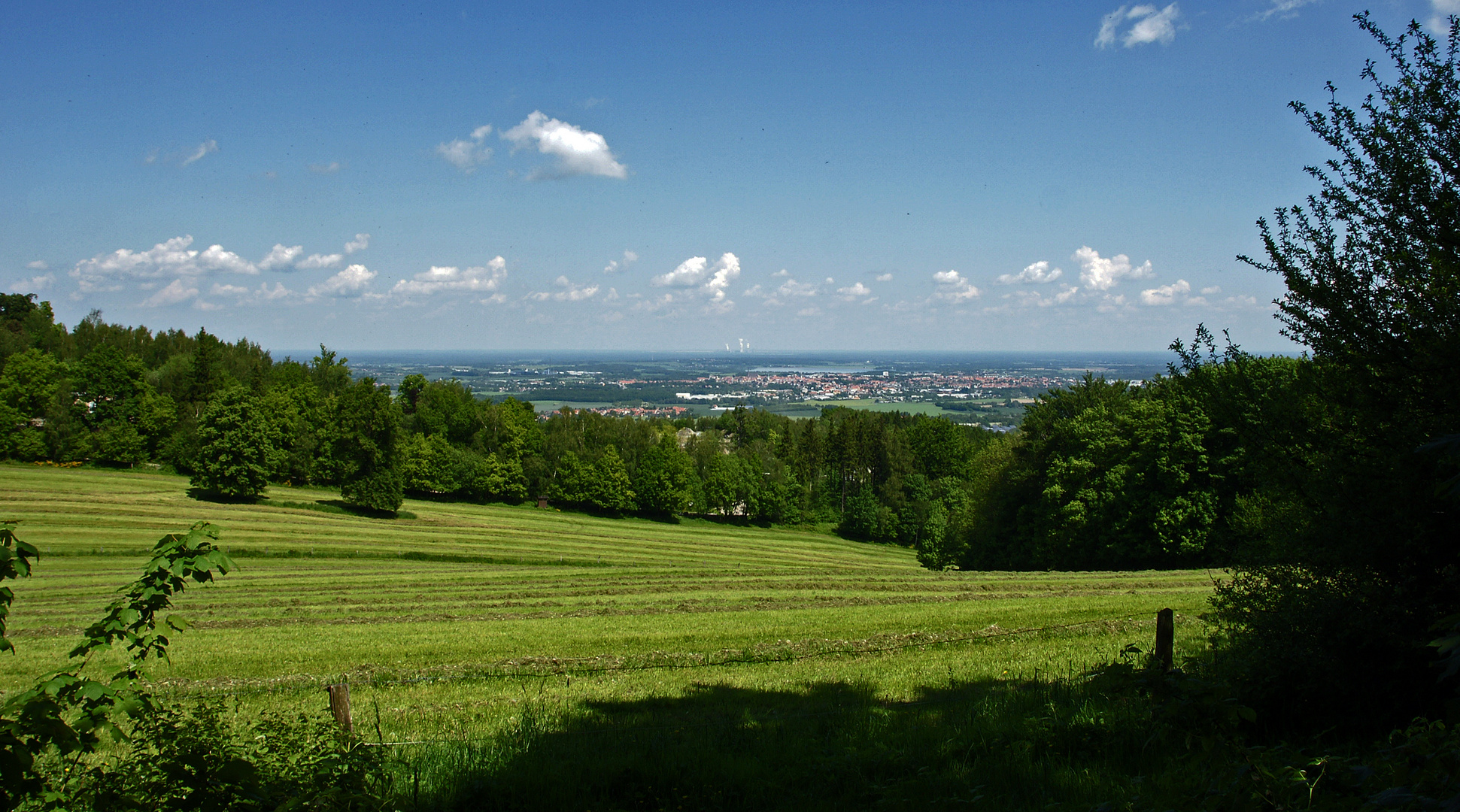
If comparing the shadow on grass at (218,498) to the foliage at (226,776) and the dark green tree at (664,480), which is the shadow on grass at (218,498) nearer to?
the dark green tree at (664,480)

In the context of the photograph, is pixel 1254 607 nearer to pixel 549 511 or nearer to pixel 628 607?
pixel 628 607

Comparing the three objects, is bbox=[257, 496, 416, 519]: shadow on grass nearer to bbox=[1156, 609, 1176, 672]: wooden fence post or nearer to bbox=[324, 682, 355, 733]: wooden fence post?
bbox=[324, 682, 355, 733]: wooden fence post

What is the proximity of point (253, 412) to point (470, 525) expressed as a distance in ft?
59.4

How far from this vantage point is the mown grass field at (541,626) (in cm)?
1027

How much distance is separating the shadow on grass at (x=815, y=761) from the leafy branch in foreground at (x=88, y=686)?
7.16 feet

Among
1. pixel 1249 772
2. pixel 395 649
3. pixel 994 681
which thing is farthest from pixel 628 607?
pixel 1249 772

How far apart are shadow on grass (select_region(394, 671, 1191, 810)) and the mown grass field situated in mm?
1006

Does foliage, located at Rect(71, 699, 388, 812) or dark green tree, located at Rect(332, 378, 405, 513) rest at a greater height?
foliage, located at Rect(71, 699, 388, 812)

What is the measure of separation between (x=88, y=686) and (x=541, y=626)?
15.7 meters

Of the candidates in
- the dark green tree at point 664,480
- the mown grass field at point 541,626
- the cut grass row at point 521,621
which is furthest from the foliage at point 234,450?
the dark green tree at point 664,480

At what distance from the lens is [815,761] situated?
21.9 feet

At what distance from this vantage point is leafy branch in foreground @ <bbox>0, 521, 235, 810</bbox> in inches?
135

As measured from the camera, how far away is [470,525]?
5634 centimetres

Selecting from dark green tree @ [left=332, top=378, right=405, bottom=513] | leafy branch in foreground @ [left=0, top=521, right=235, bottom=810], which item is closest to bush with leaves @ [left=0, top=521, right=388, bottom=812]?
leafy branch in foreground @ [left=0, top=521, right=235, bottom=810]
